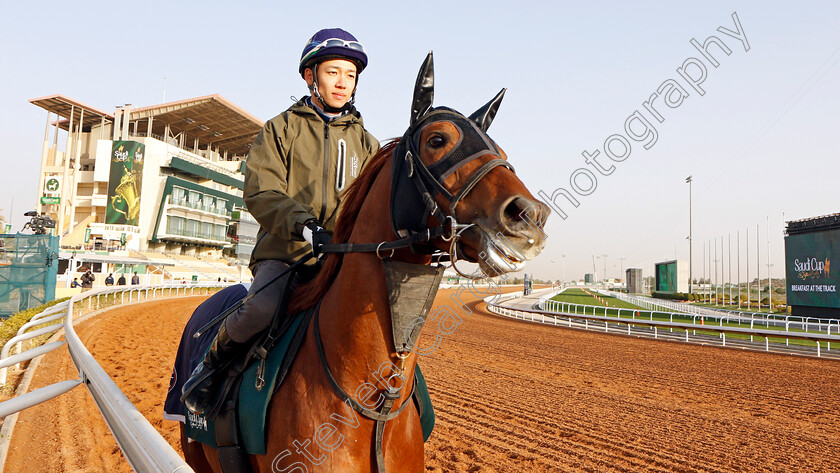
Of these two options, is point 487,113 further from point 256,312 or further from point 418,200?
point 256,312

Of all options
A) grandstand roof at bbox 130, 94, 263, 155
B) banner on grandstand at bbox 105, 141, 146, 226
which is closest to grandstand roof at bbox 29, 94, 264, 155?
grandstand roof at bbox 130, 94, 263, 155

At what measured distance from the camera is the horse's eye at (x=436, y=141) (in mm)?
1596

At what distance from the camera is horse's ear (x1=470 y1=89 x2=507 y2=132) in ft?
5.76

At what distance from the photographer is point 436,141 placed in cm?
160

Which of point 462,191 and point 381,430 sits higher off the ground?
point 462,191

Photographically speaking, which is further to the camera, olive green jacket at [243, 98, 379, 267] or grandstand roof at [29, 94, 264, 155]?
grandstand roof at [29, 94, 264, 155]

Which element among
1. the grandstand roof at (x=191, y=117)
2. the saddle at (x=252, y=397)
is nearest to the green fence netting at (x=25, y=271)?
the saddle at (x=252, y=397)

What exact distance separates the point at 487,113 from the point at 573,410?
6.13 meters

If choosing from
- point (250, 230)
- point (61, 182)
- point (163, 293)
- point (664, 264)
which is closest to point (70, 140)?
point (61, 182)

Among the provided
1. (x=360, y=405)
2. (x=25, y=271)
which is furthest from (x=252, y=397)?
(x=25, y=271)

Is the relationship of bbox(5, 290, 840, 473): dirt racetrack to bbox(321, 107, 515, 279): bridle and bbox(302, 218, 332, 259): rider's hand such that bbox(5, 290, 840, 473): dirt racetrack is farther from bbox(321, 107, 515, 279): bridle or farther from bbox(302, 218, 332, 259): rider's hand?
bbox(321, 107, 515, 279): bridle

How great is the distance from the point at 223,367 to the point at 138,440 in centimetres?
39

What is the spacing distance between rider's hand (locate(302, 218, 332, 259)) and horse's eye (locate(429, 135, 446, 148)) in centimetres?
54

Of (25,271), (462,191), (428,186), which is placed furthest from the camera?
(25,271)
